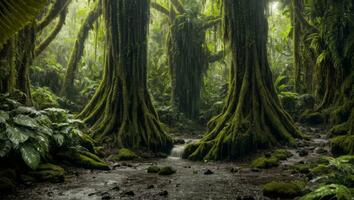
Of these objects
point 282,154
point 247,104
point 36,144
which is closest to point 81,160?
point 36,144

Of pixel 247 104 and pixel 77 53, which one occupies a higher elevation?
pixel 77 53

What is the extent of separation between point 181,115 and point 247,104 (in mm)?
8872

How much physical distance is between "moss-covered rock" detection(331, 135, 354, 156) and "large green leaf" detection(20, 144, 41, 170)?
7.10 m

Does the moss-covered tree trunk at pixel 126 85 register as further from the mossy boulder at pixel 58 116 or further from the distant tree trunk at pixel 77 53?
the distant tree trunk at pixel 77 53

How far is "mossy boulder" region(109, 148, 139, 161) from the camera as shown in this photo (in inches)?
446

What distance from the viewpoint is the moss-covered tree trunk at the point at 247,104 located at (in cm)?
1144

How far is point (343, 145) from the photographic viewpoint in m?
8.83

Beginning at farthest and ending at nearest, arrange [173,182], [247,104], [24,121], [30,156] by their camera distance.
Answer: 1. [247,104]
2. [173,182]
3. [24,121]
4. [30,156]

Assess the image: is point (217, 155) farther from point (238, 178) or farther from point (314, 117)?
point (314, 117)

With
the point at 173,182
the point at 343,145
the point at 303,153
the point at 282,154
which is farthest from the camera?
the point at 303,153

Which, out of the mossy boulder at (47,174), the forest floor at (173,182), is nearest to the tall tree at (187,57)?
the forest floor at (173,182)

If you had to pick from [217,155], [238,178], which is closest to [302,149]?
[217,155]

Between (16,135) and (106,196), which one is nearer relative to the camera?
(106,196)

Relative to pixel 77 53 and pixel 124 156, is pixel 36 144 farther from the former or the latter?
pixel 77 53
